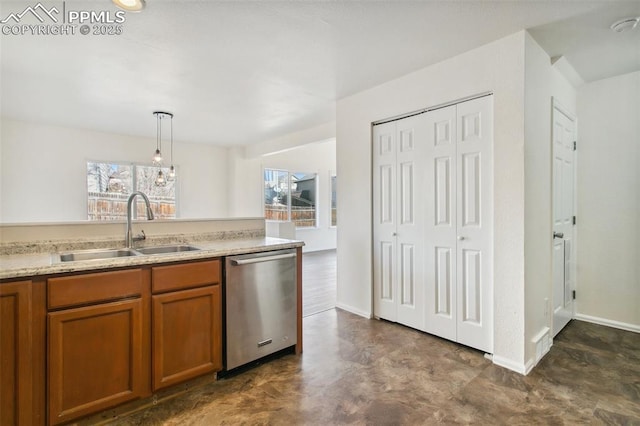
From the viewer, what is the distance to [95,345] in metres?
1.70

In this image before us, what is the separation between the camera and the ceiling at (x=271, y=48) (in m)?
2.07

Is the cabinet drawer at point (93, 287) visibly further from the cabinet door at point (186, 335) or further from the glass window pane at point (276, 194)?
the glass window pane at point (276, 194)

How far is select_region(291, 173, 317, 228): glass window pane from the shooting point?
28.1 feet

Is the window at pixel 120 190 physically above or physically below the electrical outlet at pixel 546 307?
above

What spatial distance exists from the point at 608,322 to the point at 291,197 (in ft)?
21.9

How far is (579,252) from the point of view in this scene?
10.8 feet

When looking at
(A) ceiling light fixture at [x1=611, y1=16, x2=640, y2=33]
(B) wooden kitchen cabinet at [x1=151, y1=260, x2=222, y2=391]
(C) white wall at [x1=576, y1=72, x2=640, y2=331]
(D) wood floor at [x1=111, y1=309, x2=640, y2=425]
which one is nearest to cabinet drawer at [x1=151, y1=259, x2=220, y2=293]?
(B) wooden kitchen cabinet at [x1=151, y1=260, x2=222, y2=391]

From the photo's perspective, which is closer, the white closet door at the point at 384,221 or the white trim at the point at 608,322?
the white trim at the point at 608,322

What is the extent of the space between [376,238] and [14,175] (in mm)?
5576

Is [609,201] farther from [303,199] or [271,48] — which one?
[303,199]

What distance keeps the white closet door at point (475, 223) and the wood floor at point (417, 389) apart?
26cm

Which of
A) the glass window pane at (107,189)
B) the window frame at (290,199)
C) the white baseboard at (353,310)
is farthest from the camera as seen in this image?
the window frame at (290,199)

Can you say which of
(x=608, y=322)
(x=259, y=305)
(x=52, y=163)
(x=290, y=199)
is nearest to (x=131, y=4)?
(x=259, y=305)

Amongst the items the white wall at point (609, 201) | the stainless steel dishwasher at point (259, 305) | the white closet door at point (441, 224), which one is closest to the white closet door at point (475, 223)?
the white closet door at point (441, 224)
